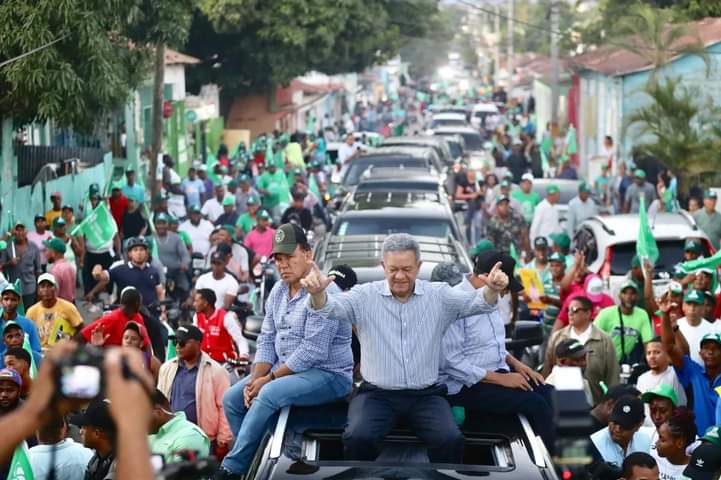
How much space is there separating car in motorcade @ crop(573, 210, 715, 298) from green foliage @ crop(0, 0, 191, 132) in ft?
21.6

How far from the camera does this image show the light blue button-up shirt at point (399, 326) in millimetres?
6852

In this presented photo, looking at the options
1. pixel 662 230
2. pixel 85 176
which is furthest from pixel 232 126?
pixel 662 230

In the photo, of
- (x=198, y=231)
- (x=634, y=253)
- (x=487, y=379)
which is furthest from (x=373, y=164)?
(x=487, y=379)

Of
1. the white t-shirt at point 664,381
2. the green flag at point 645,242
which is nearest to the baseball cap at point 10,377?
the white t-shirt at point 664,381

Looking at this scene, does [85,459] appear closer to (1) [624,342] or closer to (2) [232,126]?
(1) [624,342]

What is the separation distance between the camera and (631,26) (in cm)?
2991

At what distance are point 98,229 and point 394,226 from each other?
436cm

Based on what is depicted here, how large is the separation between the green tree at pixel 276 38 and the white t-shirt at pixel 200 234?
69.8 ft

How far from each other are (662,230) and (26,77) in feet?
24.7

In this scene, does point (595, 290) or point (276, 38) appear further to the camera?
point (276, 38)

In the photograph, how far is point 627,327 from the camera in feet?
40.9

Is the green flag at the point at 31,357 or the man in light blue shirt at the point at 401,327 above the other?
the man in light blue shirt at the point at 401,327

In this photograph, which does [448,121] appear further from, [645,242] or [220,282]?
[220,282]

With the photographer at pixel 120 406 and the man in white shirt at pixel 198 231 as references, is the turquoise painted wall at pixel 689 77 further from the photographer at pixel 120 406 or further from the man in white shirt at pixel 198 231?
the photographer at pixel 120 406
